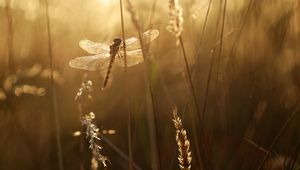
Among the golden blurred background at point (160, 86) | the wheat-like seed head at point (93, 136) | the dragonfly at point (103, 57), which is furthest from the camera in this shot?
the golden blurred background at point (160, 86)

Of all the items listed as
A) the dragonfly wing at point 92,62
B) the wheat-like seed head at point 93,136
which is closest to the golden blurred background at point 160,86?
the dragonfly wing at point 92,62

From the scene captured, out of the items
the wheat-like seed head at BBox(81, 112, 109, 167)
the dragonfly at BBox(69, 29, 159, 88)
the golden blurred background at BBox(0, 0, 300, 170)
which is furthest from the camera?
the golden blurred background at BBox(0, 0, 300, 170)

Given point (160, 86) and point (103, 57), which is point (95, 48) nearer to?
point (103, 57)

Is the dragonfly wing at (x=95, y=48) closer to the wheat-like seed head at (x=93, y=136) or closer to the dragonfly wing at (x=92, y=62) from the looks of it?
the dragonfly wing at (x=92, y=62)

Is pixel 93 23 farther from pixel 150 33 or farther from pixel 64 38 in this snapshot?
pixel 150 33

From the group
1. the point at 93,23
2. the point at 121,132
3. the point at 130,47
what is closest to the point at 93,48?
the point at 130,47

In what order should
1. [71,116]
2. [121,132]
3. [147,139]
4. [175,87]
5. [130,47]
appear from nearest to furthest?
[130,47], [147,139], [121,132], [71,116], [175,87]

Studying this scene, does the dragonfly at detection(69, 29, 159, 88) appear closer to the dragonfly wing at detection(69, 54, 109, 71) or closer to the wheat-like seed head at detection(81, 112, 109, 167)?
the dragonfly wing at detection(69, 54, 109, 71)

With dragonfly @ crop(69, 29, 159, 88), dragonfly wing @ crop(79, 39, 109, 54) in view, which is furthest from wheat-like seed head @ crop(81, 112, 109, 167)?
dragonfly wing @ crop(79, 39, 109, 54)
